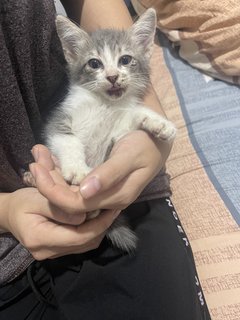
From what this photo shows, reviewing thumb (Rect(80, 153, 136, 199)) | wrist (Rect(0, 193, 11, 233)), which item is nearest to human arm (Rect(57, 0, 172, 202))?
thumb (Rect(80, 153, 136, 199))

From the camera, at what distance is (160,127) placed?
0.79 m

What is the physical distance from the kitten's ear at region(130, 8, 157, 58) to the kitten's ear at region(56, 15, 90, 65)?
126 millimetres

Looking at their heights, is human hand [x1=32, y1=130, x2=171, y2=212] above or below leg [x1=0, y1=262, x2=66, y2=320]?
above

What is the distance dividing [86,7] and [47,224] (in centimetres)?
60

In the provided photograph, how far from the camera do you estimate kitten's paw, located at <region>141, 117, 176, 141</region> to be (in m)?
0.79

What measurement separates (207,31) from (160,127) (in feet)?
1.90

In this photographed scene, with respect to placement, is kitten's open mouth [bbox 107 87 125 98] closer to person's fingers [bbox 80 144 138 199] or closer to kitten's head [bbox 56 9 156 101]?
kitten's head [bbox 56 9 156 101]

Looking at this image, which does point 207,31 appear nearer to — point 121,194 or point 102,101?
point 102,101

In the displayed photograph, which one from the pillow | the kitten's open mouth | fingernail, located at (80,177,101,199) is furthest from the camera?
the pillow

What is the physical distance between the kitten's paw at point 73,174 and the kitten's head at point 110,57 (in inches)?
9.1

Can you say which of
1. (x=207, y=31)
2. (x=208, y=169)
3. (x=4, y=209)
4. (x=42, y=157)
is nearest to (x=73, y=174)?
(x=42, y=157)

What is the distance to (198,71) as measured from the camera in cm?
131

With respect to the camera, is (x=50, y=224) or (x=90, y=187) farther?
(x=50, y=224)

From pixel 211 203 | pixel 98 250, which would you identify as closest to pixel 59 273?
pixel 98 250
